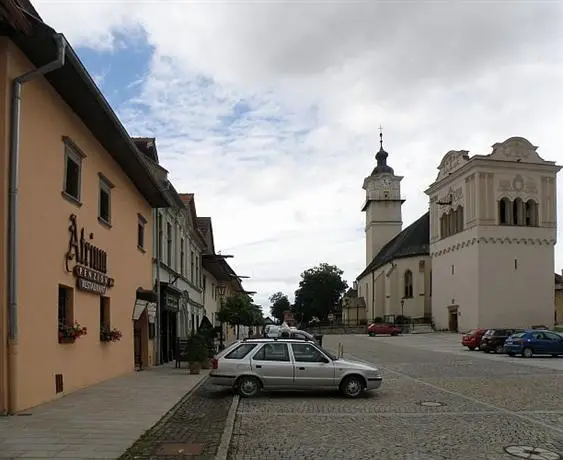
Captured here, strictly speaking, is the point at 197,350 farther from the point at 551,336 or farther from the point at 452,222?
the point at 452,222

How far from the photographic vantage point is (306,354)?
16.1m

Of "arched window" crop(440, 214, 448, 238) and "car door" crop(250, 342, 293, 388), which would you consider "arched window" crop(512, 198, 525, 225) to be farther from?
"car door" crop(250, 342, 293, 388)

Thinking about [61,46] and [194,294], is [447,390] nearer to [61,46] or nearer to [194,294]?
[61,46]

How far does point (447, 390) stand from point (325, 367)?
4.00 meters

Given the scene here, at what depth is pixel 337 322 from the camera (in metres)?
108

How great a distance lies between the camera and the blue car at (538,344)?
3428cm

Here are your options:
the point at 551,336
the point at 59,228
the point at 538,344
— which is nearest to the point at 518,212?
the point at 551,336

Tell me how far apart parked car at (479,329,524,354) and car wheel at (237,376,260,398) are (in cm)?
2615

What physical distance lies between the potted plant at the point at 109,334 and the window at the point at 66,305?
2.97 meters

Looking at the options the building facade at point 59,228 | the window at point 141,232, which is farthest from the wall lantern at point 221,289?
the building facade at point 59,228

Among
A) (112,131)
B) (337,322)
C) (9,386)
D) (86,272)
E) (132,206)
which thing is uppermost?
(112,131)

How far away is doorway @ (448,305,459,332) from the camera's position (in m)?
71.1

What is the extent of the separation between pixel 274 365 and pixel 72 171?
260 inches

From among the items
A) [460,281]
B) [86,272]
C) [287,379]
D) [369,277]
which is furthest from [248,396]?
[369,277]
